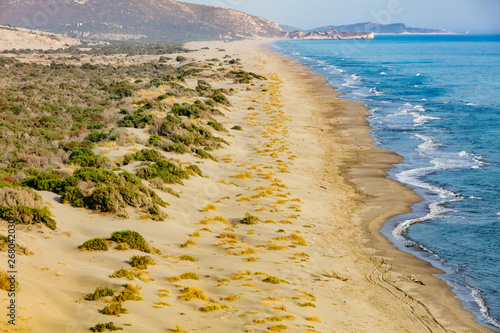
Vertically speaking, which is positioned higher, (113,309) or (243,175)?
(113,309)

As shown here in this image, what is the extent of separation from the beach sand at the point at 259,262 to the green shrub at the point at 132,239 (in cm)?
53

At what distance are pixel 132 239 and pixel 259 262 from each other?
13.1 ft

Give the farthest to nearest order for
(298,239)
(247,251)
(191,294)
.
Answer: (298,239), (247,251), (191,294)

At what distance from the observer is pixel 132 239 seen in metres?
15.8

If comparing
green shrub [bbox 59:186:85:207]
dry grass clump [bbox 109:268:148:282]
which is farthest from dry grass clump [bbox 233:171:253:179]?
dry grass clump [bbox 109:268:148:282]

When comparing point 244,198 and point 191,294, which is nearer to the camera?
point 191,294

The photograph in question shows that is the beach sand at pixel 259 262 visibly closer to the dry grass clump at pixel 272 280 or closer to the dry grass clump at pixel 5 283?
the dry grass clump at pixel 272 280

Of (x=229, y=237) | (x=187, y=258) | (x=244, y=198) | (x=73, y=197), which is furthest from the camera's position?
(x=244, y=198)

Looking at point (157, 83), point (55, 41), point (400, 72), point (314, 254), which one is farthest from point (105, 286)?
point (55, 41)

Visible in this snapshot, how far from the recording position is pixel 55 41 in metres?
136

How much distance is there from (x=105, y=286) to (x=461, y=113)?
1865 inches

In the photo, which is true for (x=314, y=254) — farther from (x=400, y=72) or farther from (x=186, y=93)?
(x=400, y=72)

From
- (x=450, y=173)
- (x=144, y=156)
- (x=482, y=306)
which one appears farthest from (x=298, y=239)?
(x=450, y=173)

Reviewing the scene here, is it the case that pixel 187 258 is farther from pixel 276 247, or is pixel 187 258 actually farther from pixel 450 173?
pixel 450 173
